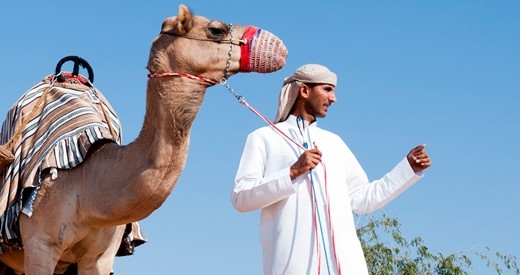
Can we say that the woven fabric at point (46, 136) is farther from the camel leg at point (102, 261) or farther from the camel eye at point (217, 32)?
the camel eye at point (217, 32)

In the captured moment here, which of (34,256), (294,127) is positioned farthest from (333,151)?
(34,256)

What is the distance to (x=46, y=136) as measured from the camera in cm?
662

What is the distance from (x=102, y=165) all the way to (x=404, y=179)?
69.4 inches

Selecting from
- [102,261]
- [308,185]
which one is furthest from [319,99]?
[102,261]

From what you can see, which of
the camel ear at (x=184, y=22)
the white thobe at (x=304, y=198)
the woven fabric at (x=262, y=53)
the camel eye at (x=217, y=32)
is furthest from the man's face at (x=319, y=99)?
the camel ear at (x=184, y=22)

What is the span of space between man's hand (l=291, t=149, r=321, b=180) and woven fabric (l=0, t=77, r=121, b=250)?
148cm

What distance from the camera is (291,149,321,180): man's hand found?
5.16 m

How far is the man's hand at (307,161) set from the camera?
203 inches

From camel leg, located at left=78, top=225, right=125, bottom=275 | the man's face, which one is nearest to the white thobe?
the man's face

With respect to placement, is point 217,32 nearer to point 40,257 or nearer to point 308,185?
point 308,185

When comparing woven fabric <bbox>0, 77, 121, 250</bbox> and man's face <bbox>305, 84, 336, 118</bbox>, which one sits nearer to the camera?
man's face <bbox>305, 84, 336, 118</bbox>

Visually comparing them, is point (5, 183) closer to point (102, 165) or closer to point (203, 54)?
point (102, 165)

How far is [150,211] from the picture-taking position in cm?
545

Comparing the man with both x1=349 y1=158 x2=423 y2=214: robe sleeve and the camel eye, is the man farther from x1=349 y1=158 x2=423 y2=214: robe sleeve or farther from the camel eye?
the camel eye
